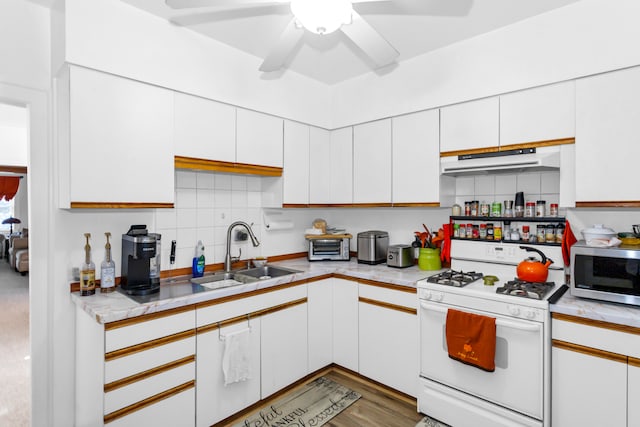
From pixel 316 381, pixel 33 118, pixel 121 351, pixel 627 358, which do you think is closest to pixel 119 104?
pixel 33 118

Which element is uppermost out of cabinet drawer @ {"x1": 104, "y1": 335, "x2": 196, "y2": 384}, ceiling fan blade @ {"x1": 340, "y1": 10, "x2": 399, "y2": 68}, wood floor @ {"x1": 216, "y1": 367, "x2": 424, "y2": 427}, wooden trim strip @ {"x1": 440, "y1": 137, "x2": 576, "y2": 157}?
ceiling fan blade @ {"x1": 340, "y1": 10, "x2": 399, "y2": 68}

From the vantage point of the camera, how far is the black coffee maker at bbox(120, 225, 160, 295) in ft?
6.57

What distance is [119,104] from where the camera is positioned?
1.95 meters

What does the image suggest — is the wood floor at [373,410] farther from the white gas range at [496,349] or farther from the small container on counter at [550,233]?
the small container on counter at [550,233]

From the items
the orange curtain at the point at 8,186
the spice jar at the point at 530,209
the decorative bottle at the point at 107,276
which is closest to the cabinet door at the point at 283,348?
the decorative bottle at the point at 107,276

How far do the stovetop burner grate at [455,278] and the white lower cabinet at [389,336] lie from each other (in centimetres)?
19

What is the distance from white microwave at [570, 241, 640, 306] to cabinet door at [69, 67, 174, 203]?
2.41 meters

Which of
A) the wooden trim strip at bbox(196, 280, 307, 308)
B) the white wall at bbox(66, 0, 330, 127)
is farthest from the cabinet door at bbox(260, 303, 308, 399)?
the white wall at bbox(66, 0, 330, 127)

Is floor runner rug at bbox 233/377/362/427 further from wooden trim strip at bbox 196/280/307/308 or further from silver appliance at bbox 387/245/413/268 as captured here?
silver appliance at bbox 387/245/413/268

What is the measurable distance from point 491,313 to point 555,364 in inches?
14.7

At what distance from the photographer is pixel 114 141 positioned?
193cm

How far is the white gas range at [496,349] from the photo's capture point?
1802 mm

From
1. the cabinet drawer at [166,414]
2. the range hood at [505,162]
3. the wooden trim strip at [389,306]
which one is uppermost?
the range hood at [505,162]

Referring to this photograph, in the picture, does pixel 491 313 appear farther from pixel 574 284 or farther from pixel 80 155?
pixel 80 155
